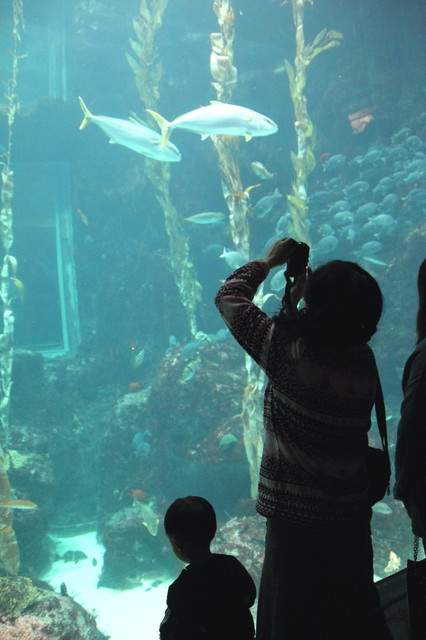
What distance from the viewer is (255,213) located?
8.52 metres

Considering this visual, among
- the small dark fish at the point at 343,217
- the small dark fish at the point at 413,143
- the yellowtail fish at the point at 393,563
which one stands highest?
the small dark fish at the point at 413,143

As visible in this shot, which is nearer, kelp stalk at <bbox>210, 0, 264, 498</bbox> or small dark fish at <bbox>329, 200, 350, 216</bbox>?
kelp stalk at <bbox>210, 0, 264, 498</bbox>

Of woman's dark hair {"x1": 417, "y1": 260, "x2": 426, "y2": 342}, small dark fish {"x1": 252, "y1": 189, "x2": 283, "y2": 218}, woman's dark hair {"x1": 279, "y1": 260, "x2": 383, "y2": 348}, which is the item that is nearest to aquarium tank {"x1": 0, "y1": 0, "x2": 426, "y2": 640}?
small dark fish {"x1": 252, "y1": 189, "x2": 283, "y2": 218}

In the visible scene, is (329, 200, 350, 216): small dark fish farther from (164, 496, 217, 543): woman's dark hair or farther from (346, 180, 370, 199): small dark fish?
(164, 496, 217, 543): woman's dark hair

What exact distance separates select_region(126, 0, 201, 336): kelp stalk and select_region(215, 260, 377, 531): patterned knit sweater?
8.67 metres

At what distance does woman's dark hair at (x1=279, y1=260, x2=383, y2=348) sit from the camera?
106 cm

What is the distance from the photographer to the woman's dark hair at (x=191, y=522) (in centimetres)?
124

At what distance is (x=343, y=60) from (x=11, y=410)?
16.8m

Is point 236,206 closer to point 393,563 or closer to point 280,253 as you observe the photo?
point 280,253

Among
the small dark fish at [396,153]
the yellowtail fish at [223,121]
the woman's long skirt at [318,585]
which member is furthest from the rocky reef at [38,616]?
the small dark fish at [396,153]

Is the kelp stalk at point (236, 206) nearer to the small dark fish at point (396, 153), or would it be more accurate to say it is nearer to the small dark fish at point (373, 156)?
the small dark fish at point (373, 156)

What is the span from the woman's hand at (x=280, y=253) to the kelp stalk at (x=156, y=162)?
859 centimetres

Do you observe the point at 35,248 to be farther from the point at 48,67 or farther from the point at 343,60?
the point at 343,60

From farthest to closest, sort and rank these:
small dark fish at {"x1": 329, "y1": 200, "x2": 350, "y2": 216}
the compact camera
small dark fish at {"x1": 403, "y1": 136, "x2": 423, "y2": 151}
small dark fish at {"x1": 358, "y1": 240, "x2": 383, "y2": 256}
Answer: small dark fish at {"x1": 403, "y1": 136, "x2": 423, "y2": 151} < small dark fish at {"x1": 329, "y1": 200, "x2": 350, "y2": 216} < small dark fish at {"x1": 358, "y1": 240, "x2": 383, "y2": 256} < the compact camera
